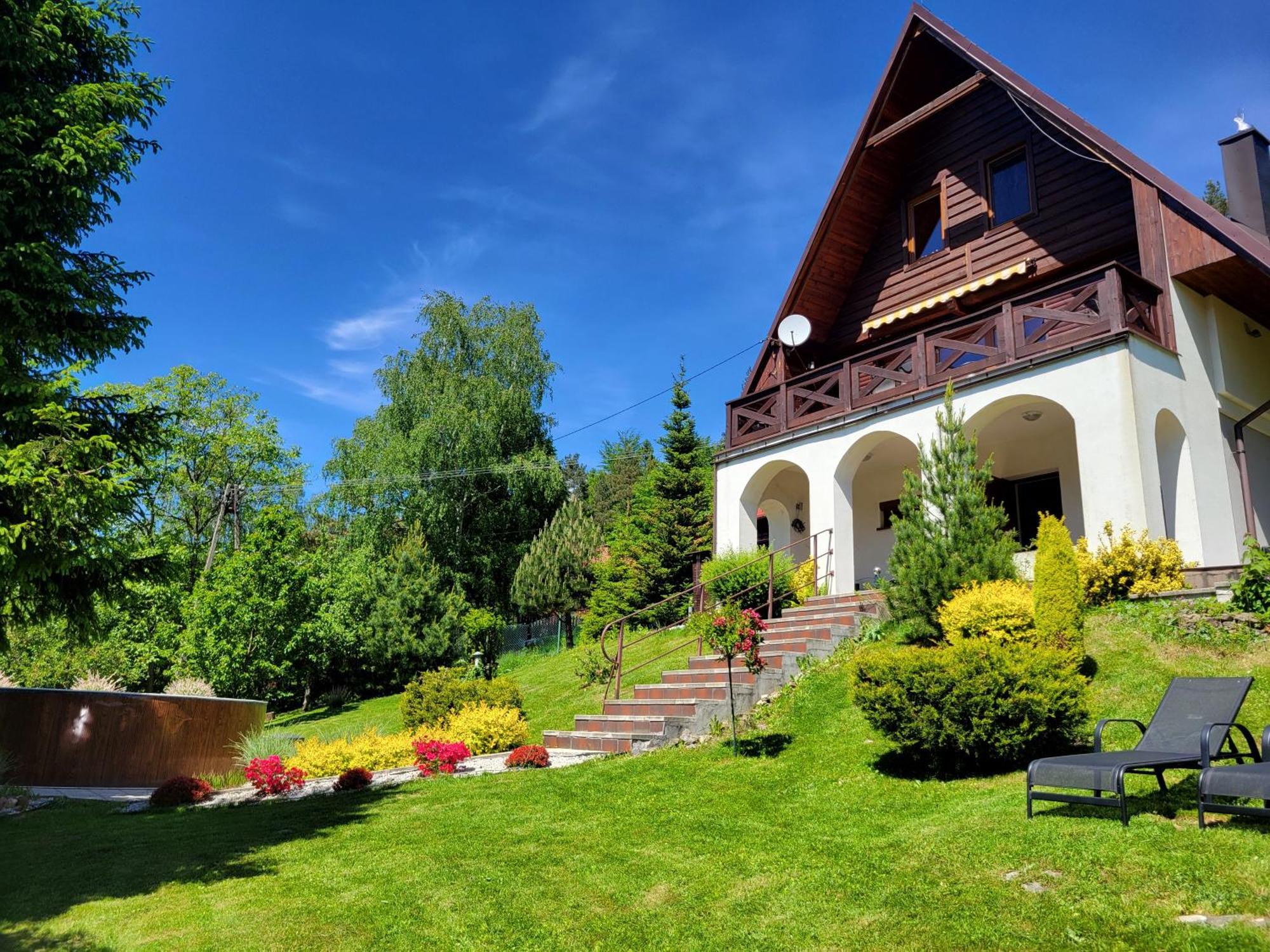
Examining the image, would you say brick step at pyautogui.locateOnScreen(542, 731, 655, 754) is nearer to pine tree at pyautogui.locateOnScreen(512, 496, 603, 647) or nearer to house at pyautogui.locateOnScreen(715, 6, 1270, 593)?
house at pyautogui.locateOnScreen(715, 6, 1270, 593)

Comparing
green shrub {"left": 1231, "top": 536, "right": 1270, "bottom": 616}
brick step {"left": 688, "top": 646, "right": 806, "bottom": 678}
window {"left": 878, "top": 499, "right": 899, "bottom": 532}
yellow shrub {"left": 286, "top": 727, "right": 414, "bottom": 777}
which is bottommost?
yellow shrub {"left": 286, "top": 727, "right": 414, "bottom": 777}

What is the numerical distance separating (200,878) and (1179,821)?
653 centimetres

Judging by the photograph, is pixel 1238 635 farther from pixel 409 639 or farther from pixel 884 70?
pixel 409 639

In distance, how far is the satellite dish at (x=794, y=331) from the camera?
17172mm

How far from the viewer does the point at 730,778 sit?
27.4 feet

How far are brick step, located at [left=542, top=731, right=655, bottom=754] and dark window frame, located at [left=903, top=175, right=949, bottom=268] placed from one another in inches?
440

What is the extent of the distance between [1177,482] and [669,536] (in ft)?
41.7

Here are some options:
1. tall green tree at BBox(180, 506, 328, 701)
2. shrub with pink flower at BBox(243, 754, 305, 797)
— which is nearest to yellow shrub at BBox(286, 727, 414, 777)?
shrub with pink flower at BBox(243, 754, 305, 797)

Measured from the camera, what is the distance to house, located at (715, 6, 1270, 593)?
12.1 m

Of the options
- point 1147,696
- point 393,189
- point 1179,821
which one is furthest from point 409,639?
point 1179,821

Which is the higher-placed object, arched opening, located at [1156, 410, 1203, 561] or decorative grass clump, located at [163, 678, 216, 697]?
arched opening, located at [1156, 410, 1203, 561]

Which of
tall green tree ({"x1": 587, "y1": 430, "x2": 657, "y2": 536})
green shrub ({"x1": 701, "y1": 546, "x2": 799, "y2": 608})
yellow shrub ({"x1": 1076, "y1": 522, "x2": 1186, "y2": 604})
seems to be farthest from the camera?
tall green tree ({"x1": 587, "y1": 430, "x2": 657, "y2": 536})

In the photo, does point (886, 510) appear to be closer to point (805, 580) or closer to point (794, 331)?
point (805, 580)

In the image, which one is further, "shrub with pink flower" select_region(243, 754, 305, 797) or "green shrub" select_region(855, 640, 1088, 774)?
"shrub with pink flower" select_region(243, 754, 305, 797)
